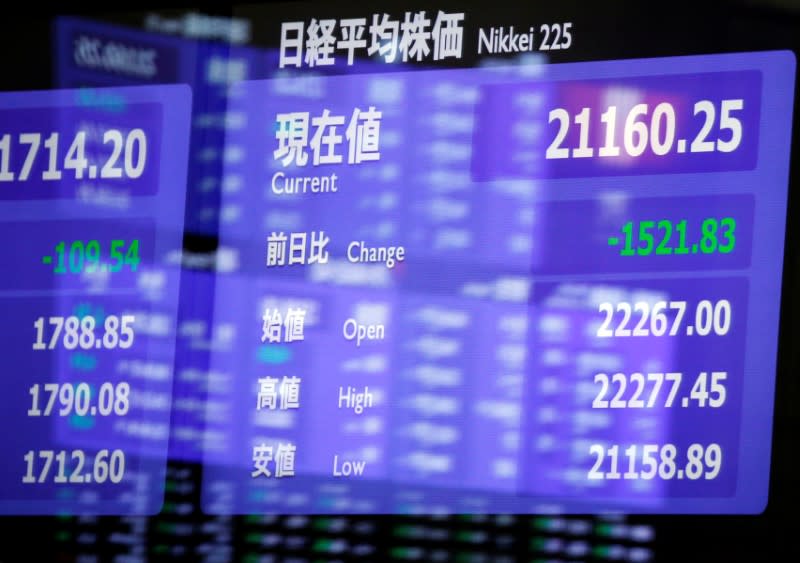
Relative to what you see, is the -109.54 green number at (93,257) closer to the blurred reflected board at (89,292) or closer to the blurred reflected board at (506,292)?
the blurred reflected board at (89,292)

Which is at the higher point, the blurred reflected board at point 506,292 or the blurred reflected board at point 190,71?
the blurred reflected board at point 190,71

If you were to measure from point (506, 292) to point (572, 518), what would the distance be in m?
0.37

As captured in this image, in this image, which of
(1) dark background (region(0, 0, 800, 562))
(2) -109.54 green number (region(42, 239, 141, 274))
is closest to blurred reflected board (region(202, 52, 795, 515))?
(1) dark background (region(0, 0, 800, 562))

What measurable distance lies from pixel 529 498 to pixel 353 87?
74 cm

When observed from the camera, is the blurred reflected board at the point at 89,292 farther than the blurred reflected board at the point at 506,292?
Yes

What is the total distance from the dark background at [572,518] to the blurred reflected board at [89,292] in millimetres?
54

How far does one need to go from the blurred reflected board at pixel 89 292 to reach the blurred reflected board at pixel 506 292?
12 centimetres

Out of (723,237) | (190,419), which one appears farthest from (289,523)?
(723,237)

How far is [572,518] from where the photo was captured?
10.7 feet

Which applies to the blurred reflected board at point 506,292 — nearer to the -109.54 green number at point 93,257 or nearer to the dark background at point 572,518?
the dark background at point 572,518

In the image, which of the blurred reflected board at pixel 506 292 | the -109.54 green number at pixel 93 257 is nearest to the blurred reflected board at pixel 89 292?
the -109.54 green number at pixel 93 257

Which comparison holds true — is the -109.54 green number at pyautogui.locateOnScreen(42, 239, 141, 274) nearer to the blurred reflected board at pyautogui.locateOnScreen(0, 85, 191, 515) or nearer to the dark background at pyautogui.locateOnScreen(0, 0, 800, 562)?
the blurred reflected board at pyautogui.locateOnScreen(0, 85, 191, 515)

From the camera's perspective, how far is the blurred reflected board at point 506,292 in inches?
128

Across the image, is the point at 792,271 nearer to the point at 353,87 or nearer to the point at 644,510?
the point at 644,510
